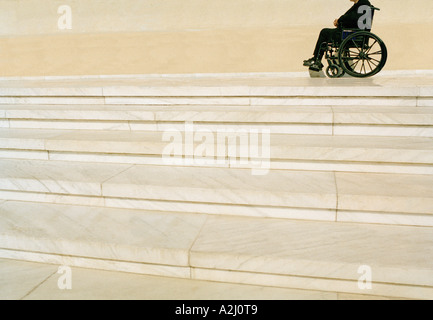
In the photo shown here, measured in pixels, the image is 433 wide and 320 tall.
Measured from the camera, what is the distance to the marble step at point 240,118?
2502 millimetres

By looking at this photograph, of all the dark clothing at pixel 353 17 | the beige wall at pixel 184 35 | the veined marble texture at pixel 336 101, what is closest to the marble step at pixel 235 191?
the veined marble texture at pixel 336 101

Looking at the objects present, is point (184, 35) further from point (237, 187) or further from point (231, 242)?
point (231, 242)

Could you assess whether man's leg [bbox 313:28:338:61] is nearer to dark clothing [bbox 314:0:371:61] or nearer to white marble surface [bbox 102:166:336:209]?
dark clothing [bbox 314:0:371:61]

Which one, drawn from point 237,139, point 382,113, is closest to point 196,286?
point 237,139

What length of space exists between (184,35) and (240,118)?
5.00 meters

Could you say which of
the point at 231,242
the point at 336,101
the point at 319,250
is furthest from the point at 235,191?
the point at 336,101

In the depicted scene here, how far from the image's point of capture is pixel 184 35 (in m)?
7.03

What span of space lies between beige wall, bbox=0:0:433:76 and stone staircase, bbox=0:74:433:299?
4.05 m

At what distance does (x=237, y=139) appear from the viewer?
2531mm

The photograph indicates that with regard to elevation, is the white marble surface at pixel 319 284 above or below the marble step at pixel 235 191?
below

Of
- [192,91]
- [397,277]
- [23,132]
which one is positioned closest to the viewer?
[397,277]

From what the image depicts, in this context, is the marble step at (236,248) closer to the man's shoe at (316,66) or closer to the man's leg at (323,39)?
Result: the man's leg at (323,39)

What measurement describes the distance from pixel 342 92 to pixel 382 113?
54 centimetres

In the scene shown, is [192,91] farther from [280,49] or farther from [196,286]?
A: [280,49]
